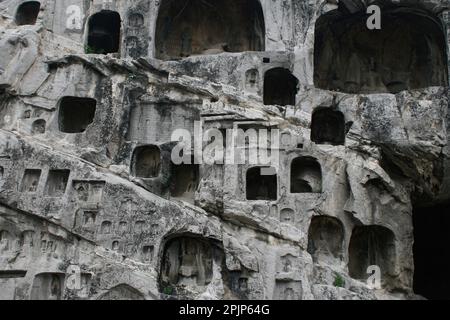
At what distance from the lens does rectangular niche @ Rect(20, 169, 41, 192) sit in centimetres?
1631

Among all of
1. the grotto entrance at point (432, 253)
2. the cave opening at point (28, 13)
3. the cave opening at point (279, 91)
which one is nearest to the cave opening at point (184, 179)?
the cave opening at point (279, 91)

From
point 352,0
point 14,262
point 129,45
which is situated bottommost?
point 14,262

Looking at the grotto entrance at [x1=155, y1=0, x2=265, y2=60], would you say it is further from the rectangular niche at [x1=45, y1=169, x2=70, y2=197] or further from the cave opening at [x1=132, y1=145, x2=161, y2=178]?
the rectangular niche at [x1=45, y1=169, x2=70, y2=197]

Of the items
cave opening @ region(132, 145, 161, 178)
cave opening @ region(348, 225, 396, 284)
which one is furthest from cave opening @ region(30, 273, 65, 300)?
cave opening @ region(348, 225, 396, 284)

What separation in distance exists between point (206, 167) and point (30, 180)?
468 cm

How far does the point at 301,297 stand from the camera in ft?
48.3

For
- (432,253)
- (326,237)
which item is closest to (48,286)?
(326,237)

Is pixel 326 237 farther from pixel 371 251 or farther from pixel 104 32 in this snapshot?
pixel 104 32

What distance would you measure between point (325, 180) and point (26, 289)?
26.1ft

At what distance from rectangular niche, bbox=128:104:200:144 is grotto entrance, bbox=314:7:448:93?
15.4 feet

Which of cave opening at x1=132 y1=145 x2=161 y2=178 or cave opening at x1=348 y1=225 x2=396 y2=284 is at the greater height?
cave opening at x1=132 y1=145 x2=161 y2=178

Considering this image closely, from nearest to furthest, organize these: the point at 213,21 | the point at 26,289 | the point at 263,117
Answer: the point at 26,289
the point at 263,117
the point at 213,21
